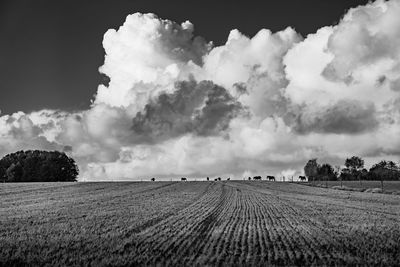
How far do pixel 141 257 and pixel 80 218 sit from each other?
46.8ft

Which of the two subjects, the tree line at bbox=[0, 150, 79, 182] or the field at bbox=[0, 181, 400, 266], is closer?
the field at bbox=[0, 181, 400, 266]

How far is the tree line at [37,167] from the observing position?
431 ft

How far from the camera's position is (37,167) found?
13462 cm

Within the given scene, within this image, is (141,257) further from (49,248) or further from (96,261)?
(49,248)

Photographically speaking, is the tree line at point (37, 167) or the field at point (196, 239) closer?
the field at point (196, 239)

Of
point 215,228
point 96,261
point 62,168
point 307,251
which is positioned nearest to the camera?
point 96,261

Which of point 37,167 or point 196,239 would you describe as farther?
point 37,167

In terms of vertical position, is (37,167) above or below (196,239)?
above

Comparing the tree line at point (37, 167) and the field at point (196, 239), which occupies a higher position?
the tree line at point (37, 167)

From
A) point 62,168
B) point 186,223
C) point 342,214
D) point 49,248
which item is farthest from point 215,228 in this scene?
point 62,168

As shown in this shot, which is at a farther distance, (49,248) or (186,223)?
(186,223)

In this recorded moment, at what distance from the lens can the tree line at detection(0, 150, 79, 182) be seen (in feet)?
431

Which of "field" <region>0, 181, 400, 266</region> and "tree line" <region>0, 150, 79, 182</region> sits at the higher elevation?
"tree line" <region>0, 150, 79, 182</region>

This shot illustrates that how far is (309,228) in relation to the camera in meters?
25.5
